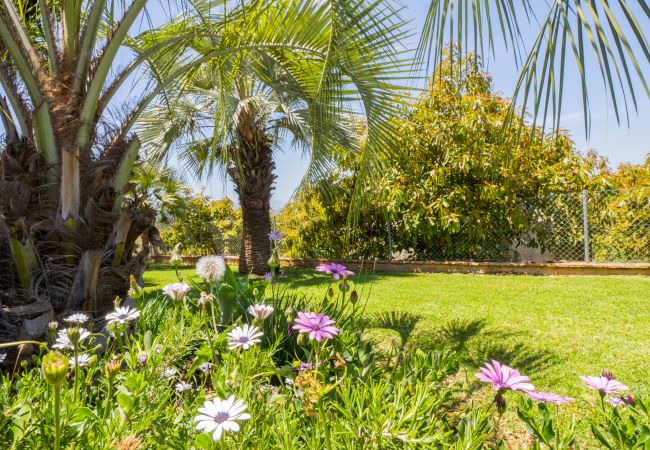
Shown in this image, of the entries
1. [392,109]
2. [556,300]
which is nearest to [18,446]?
[392,109]

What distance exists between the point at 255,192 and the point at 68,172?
231 inches

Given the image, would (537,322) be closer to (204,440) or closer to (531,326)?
(531,326)

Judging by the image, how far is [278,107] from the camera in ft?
25.0

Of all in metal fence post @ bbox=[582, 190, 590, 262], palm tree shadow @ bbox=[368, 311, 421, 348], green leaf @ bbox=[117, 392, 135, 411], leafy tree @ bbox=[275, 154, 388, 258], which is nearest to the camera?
green leaf @ bbox=[117, 392, 135, 411]

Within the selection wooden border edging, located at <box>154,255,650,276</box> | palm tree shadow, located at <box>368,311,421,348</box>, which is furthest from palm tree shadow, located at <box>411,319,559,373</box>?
wooden border edging, located at <box>154,255,650,276</box>

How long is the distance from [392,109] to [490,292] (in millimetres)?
3514

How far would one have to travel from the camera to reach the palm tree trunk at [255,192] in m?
7.95

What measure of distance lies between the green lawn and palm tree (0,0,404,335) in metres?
1.42

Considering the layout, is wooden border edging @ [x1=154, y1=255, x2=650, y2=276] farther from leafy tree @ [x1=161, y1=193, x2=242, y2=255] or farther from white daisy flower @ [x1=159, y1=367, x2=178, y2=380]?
white daisy flower @ [x1=159, y1=367, x2=178, y2=380]

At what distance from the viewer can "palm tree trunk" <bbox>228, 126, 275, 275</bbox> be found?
7.95m

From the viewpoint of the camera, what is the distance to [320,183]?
13.4 feet

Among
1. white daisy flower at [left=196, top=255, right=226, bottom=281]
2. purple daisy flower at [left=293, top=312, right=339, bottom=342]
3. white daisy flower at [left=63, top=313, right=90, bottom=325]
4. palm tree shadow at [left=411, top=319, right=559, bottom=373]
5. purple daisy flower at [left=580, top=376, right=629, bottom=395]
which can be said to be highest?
white daisy flower at [left=196, top=255, right=226, bottom=281]

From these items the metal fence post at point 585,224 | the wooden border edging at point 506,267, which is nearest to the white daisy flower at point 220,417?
the wooden border edging at point 506,267

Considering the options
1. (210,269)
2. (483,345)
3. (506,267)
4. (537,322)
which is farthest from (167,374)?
(506,267)
